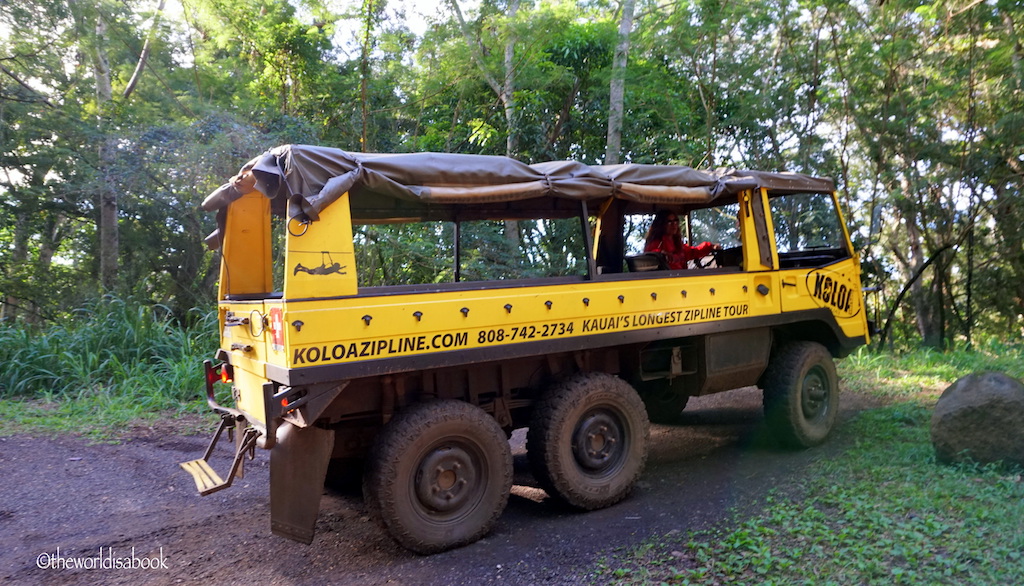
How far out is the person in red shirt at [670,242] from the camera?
19.2ft

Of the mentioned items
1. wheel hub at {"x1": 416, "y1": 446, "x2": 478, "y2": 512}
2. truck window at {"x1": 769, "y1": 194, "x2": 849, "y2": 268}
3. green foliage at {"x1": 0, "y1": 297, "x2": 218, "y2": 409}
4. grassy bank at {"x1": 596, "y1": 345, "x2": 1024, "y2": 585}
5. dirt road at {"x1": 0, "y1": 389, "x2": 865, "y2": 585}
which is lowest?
dirt road at {"x1": 0, "y1": 389, "x2": 865, "y2": 585}

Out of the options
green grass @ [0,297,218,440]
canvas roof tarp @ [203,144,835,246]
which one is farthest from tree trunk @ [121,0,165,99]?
canvas roof tarp @ [203,144,835,246]

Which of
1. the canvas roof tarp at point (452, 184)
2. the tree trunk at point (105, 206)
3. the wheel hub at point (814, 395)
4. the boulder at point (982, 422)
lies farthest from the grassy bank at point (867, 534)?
the tree trunk at point (105, 206)

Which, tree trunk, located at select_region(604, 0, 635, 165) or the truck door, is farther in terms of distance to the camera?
tree trunk, located at select_region(604, 0, 635, 165)

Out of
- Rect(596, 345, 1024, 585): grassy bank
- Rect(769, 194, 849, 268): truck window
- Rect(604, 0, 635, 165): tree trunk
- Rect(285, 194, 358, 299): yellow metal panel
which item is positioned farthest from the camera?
Rect(604, 0, 635, 165): tree trunk

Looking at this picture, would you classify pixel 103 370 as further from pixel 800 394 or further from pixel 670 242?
pixel 800 394

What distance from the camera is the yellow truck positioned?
3.62 metres

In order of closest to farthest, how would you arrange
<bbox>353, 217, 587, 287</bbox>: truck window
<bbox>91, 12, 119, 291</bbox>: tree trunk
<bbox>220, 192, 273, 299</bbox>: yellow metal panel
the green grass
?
<bbox>220, 192, 273, 299</bbox>: yellow metal panel
the green grass
<bbox>353, 217, 587, 287</bbox>: truck window
<bbox>91, 12, 119, 291</bbox>: tree trunk

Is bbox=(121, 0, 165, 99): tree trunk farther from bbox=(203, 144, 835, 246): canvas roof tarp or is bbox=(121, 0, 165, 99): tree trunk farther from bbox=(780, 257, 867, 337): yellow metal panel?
bbox=(780, 257, 867, 337): yellow metal panel

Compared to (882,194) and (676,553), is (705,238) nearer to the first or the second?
(676,553)

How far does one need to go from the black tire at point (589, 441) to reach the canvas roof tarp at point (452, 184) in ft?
4.44

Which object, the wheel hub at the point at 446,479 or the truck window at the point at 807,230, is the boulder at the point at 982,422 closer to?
the truck window at the point at 807,230

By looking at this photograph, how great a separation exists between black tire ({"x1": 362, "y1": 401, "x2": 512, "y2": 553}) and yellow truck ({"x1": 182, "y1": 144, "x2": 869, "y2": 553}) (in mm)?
11

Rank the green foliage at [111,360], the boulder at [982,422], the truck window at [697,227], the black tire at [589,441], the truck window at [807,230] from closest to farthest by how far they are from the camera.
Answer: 1. the black tire at [589,441]
2. the boulder at [982,422]
3. the truck window at [697,227]
4. the truck window at [807,230]
5. the green foliage at [111,360]
